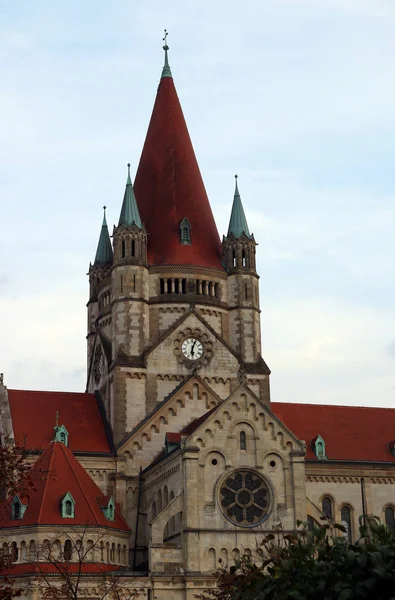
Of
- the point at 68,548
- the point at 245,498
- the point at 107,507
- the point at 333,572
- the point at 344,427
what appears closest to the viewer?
the point at 333,572

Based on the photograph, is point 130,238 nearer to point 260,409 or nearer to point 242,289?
point 242,289

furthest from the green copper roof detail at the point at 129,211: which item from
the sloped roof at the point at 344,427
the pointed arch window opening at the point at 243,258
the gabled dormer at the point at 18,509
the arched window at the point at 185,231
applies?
the gabled dormer at the point at 18,509

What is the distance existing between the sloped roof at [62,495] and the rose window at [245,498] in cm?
687

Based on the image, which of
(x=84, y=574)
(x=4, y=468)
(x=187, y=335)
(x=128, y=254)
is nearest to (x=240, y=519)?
(x=84, y=574)

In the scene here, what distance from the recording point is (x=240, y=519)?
59812 mm

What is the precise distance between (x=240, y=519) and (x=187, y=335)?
48.1ft

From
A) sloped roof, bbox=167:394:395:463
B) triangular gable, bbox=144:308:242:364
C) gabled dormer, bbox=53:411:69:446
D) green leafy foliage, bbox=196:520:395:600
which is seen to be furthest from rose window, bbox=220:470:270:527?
green leafy foliage, bbox=196:520:395:600

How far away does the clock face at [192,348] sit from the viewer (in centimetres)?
6969

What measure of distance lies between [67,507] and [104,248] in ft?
83.6

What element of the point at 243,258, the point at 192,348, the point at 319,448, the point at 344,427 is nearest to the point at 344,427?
the point at 344,427

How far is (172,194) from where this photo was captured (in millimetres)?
74250

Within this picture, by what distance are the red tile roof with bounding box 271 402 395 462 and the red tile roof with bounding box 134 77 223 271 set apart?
12477 mm

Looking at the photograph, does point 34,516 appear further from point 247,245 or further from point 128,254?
point 247,245

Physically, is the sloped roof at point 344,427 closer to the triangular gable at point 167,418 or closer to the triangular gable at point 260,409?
the triangular gable at point 167,418
